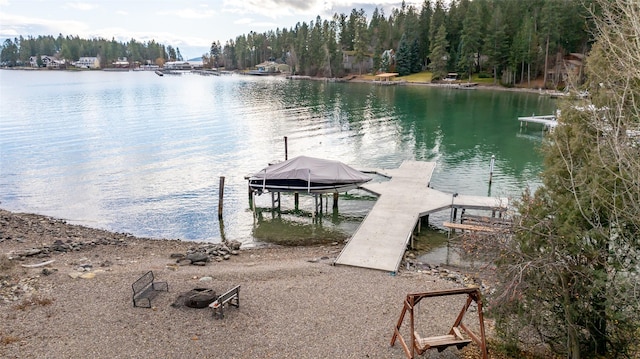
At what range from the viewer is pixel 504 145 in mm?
44812

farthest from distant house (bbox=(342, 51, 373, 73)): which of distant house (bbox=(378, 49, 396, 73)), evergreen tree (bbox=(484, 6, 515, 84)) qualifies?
evergreen tree (bbox=(484, 6, 515, 84))

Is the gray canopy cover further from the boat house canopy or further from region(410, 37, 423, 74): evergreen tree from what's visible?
region(410, 37, 423, 74): evergreen tree

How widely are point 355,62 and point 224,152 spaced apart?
106m

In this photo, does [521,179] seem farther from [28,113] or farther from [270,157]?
[28,113]

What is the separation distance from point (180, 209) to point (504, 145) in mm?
33242

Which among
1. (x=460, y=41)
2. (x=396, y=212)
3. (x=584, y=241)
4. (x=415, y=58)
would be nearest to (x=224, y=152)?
(x=396, y=212)

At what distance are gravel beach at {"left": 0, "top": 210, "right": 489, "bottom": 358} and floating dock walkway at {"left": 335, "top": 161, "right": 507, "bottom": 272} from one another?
852mm

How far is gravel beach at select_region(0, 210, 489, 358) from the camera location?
11250mm

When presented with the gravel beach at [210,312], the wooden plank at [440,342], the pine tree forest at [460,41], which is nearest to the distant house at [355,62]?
the pine tree forest at [460,41]

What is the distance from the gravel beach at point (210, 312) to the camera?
1125 cm

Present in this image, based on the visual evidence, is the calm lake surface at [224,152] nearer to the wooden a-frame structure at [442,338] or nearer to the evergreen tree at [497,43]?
the wooden a-frame structure at [442,338]

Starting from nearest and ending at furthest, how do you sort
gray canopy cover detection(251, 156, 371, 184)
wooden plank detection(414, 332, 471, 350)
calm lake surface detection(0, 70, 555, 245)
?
wooden plank detection(414, 332, 471, 350)
gray canopy cover detection(251, 156, 371, 184)
calm lake surface detection(0, 70, 555, 245)

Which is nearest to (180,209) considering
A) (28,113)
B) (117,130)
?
(117,130)

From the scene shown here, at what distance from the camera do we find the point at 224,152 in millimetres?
43594
